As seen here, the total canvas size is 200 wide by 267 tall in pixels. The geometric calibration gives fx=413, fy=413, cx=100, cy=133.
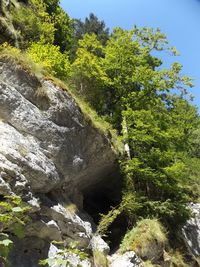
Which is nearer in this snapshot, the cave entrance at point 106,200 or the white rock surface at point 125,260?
the white rock surface at point 125,260

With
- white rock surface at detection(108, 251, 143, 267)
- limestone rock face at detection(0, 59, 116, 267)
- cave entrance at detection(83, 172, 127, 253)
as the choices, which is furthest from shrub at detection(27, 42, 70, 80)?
white rock surface at detection(108, 251, 143, 267)

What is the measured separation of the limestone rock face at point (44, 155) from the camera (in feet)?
31.2

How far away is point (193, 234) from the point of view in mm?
17984

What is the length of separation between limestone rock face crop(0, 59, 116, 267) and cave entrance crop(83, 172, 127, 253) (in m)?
2.46

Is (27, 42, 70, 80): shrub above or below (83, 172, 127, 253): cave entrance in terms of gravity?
above

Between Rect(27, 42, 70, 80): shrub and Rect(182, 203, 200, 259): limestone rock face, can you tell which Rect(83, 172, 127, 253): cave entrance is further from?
Rect(27, 42, 70, 80): shrub

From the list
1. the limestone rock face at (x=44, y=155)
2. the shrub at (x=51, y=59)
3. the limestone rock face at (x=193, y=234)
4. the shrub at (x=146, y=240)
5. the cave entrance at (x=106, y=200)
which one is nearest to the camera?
the limestone rock face at (x=44, y=155)

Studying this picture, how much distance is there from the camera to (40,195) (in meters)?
10.6

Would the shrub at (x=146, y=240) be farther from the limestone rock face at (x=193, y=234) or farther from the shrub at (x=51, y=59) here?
the shrub at (x=51, y=59)

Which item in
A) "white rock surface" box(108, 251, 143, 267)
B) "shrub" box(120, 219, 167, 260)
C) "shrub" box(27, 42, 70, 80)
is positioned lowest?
"white rock surface" box(108, 251, 143, 267)

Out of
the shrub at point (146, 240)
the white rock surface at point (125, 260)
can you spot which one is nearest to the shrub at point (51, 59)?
the shrub at point (146, 240)

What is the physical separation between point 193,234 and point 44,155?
945 cm

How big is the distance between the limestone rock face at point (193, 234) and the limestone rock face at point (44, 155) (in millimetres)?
5685

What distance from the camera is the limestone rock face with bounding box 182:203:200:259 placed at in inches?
680
